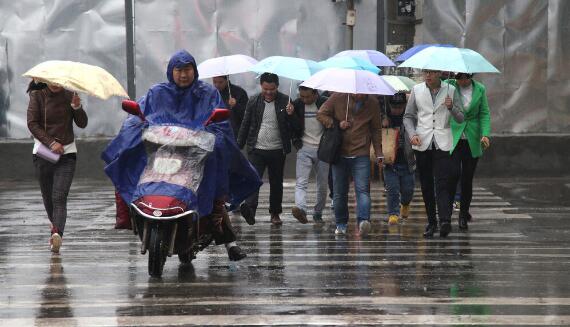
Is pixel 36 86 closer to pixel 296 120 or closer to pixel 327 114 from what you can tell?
pixel 327 114

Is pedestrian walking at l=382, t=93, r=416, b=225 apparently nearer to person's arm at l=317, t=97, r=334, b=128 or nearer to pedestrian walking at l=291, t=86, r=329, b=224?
pedestrian walking at l=291, t=86, r=329, b=224

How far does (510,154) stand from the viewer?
20094 mm

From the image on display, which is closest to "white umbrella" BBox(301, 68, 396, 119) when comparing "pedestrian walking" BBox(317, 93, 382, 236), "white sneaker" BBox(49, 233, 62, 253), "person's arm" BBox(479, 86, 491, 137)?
"pedestrian walking" BBox(317, 93, 382, 236)

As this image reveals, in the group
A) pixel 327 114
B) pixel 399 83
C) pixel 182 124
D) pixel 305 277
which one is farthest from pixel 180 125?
pixel 399 83

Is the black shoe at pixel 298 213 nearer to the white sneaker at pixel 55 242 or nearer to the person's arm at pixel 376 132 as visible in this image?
the person's arm at pixel 376 132

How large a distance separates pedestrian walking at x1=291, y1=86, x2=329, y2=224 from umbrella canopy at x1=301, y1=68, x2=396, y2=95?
47.3 inches

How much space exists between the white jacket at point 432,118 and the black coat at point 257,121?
1628mm

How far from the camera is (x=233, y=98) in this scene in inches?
589

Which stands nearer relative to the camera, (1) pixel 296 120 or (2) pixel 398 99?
(1) pixel 296 120

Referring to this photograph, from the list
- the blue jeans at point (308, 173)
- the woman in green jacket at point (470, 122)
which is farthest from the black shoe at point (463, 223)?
the blue jeans at point (308, 173)

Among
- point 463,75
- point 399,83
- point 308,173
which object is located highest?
point 463,75

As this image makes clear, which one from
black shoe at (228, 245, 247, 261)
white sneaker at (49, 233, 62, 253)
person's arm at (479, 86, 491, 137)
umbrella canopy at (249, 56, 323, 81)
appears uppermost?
umbrella canopy at (249, 56, 323, 81)

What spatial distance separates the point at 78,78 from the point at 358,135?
3.06 meters

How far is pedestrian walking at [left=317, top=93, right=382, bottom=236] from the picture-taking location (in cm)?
1278
